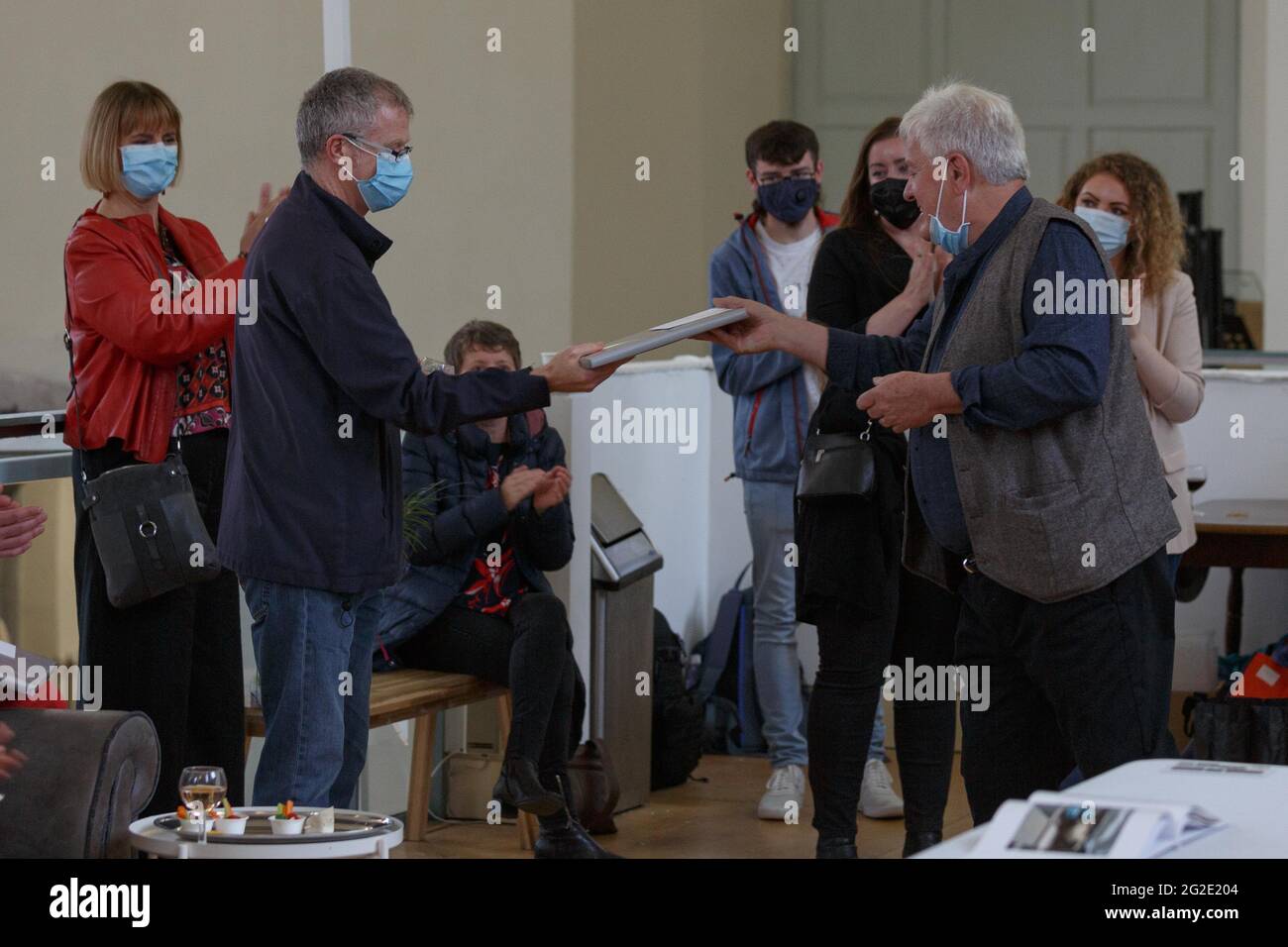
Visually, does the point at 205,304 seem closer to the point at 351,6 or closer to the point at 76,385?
the point at 76,385

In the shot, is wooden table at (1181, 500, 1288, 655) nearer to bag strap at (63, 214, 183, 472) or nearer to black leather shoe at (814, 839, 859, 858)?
black leather shoe at (814, 839, 859, 858)

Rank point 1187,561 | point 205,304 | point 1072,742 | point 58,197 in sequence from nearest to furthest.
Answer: point 1072,742 < point 205,304 < point 58,197 < point 1187,561

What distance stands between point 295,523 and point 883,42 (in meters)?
5.78

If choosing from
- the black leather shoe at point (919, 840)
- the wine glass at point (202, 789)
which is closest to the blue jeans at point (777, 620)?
the black leather shoe at point (919, 840)

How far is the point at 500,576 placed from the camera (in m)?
3.87

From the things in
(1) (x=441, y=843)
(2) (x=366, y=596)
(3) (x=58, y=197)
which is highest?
(3) (x=58, y=197)

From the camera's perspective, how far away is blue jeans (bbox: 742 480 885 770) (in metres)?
4.30

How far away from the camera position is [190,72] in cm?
410

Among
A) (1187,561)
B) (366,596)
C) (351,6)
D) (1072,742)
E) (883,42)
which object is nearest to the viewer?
(1072,742)

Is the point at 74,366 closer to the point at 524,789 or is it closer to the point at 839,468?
the point at 524,789

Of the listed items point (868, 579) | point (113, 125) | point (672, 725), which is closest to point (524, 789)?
point (868, 579)

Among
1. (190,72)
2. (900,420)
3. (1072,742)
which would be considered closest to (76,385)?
(190,72)
